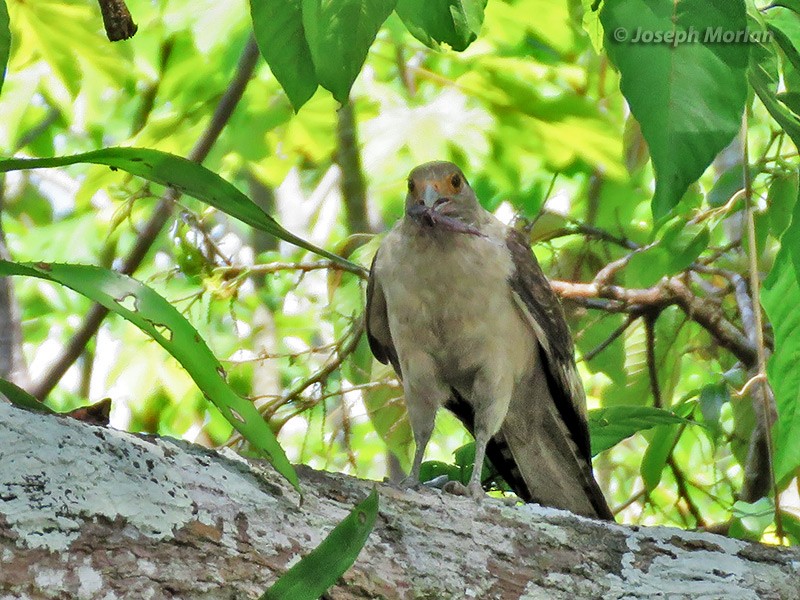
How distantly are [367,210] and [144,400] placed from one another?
4.59 ft

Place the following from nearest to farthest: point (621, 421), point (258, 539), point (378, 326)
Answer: point (258, 539) < point (621, 421) < point (378, 326)

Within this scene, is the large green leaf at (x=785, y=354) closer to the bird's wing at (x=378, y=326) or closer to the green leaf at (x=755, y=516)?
the green leaf at (x=755, y=516)

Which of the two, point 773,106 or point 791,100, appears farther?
point 791,100

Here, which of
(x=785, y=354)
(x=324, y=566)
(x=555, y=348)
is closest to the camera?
(x=324, y=566)

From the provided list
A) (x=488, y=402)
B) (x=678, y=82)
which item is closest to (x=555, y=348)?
(x=488, y=402)

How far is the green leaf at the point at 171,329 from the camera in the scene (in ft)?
5.35

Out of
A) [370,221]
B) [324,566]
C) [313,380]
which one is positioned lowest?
Answer: [324,566]

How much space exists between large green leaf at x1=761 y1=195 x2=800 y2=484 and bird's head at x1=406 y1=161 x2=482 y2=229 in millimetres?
1473

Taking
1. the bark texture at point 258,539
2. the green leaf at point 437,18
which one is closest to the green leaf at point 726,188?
the bark texture at point 258,539

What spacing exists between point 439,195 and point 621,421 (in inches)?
40.4

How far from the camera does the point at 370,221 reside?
538 centimetres

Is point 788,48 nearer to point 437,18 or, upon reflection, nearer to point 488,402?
point 437,18

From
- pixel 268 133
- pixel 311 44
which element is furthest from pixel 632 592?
pixel 268 133

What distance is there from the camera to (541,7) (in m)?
4.86
